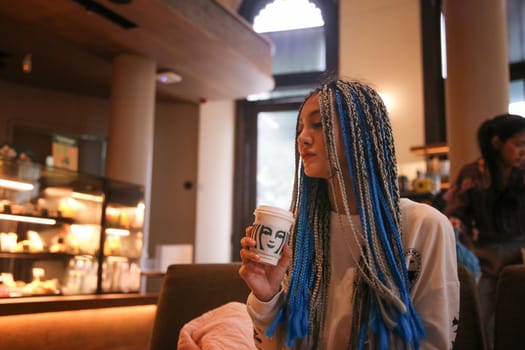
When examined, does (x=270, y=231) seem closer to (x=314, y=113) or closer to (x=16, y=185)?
(x=314, y=113)

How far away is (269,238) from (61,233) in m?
3.18

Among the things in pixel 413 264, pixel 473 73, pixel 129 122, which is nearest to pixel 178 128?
pixel 129 122

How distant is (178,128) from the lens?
319 inches

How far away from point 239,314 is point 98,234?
105 inches

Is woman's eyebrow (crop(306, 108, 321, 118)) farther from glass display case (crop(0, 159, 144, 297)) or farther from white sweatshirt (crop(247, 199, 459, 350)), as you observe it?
glass display case (crop(0, 159, 144, 297))

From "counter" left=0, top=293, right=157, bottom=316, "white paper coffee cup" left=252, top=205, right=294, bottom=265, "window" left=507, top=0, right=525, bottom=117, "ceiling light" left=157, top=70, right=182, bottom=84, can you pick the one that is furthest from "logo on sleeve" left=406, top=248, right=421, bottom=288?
"window" left=507, top=0, right=525, bottom=117

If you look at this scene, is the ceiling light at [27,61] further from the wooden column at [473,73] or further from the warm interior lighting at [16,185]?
the wooden column at [473,73]

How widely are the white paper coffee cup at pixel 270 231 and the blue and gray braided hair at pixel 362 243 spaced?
198 mm

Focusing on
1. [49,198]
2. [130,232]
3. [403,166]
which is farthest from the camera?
[403,166]

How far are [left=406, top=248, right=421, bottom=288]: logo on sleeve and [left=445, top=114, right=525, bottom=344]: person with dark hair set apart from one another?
1384mm

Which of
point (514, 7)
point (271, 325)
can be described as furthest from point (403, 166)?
point (271, 325)

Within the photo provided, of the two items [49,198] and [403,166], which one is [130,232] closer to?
[49,198]

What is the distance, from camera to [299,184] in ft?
4.97

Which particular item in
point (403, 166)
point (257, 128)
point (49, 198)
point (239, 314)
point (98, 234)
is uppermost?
point (257, 128)
